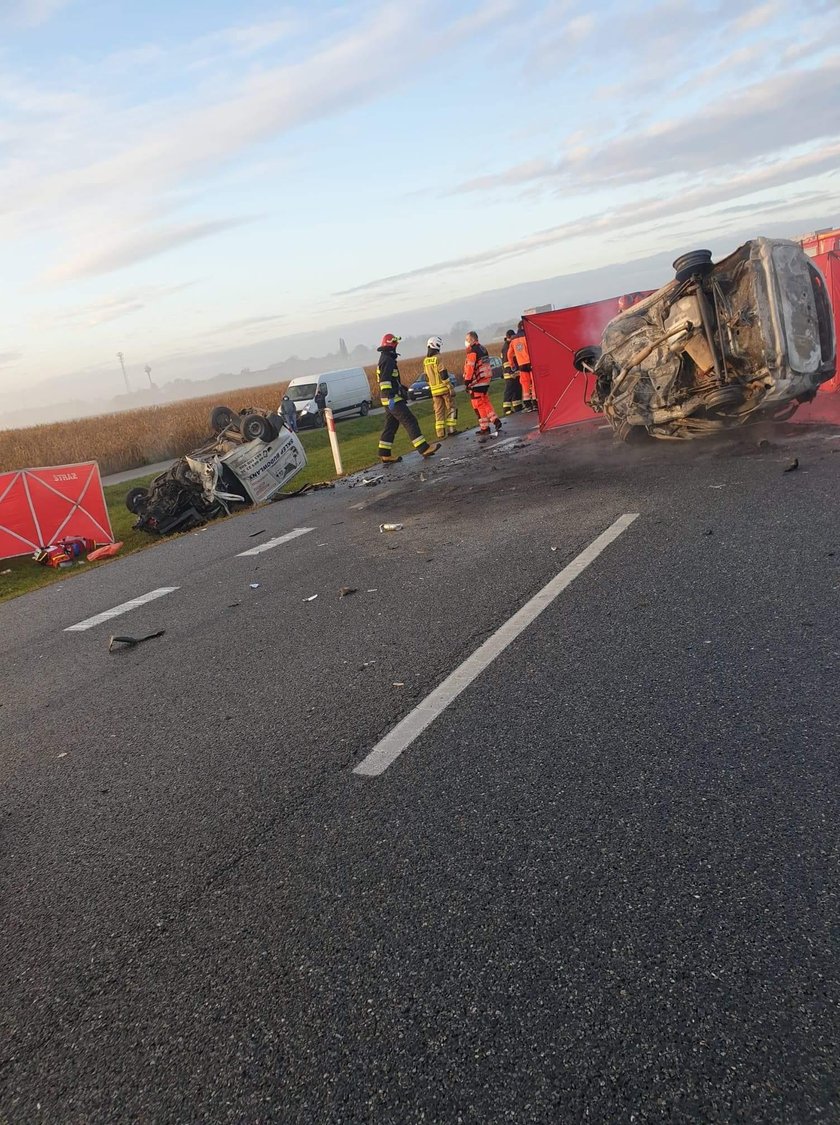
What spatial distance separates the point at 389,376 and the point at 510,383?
5.48 metres

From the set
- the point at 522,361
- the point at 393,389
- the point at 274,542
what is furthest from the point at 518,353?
the point at 274,542

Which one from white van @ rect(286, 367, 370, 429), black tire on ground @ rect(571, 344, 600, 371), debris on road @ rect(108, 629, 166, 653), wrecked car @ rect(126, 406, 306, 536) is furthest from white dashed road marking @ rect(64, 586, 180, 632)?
white van @ rect(286, 367, 370, 429)

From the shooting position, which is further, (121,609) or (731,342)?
(731,342)

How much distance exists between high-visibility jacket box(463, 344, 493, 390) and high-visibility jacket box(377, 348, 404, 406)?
2.22 meters

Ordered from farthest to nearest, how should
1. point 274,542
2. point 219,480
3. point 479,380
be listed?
point 479,380
point 219,480
point 274,542

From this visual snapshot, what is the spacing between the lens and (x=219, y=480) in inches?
466

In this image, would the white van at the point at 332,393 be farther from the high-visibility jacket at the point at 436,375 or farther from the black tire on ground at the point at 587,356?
the black tire on ground at the point at 587,356

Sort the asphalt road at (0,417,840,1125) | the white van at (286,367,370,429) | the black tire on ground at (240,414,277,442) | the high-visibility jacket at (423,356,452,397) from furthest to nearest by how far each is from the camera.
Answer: the white van at (286,367,370,429)
the high-visibility jacket at (423,356,452,397)
the black tire on ground at (240,414,277,442)
the asphalt road at (0,417,840,1125)

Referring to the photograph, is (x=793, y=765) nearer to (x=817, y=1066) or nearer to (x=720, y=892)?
(x=720, y=892)

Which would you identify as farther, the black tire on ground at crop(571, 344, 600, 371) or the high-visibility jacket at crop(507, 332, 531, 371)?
the high-visibility jacket at crop(507, 332, 531, 371)

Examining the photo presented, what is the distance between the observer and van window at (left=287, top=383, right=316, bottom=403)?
33000mm

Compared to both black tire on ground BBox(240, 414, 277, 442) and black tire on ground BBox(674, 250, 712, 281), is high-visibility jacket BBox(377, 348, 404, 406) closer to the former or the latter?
black tire on ground BBox(240, 414, 277, 442)

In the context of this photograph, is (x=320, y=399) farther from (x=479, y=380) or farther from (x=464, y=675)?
(x=464, y=675)

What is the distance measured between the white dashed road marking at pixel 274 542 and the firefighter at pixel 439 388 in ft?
24.4
